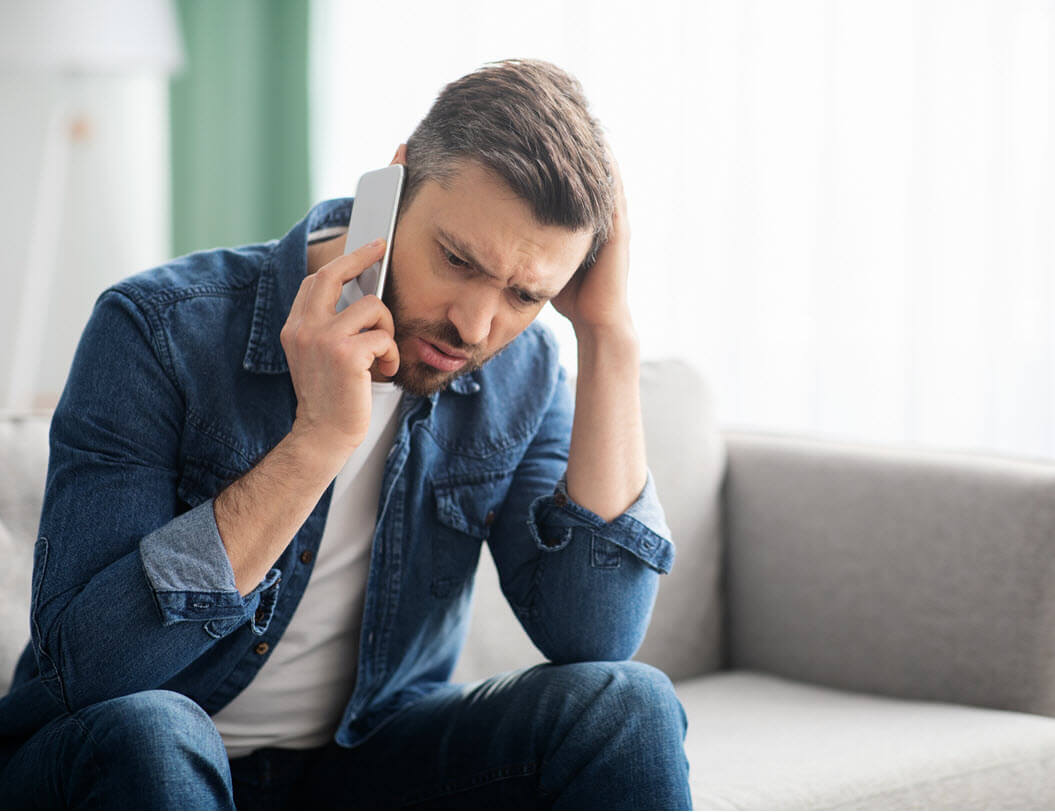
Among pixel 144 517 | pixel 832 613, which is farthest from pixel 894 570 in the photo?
pixel 144 517

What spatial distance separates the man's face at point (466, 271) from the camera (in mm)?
1034

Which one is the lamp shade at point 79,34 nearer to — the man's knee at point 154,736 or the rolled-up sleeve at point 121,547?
the rolled-up sleeve at point 121,547

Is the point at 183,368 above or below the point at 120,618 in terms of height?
above

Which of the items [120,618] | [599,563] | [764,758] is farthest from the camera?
[764,758]

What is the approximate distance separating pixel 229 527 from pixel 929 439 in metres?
1.62

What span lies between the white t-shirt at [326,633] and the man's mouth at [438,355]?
0.30 ft

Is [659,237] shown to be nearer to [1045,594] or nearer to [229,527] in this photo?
[1045,594]

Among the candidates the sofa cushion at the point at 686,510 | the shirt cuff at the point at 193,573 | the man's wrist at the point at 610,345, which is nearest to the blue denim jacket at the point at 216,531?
the shirt cuff at the point at 193,573

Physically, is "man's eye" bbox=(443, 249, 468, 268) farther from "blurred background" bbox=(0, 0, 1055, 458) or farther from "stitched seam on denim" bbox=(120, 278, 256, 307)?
"blurred background" bbox=(0, 0, 1055, 458)

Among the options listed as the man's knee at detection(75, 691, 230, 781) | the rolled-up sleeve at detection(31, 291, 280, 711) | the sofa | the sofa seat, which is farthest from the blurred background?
the man's knee at detection(75, 691, 230, 781)

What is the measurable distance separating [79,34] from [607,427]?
7.45ft

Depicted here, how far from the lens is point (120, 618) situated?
897 mm

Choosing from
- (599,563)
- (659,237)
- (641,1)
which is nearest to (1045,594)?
(599,563)

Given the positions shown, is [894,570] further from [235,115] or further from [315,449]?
[235,115]
